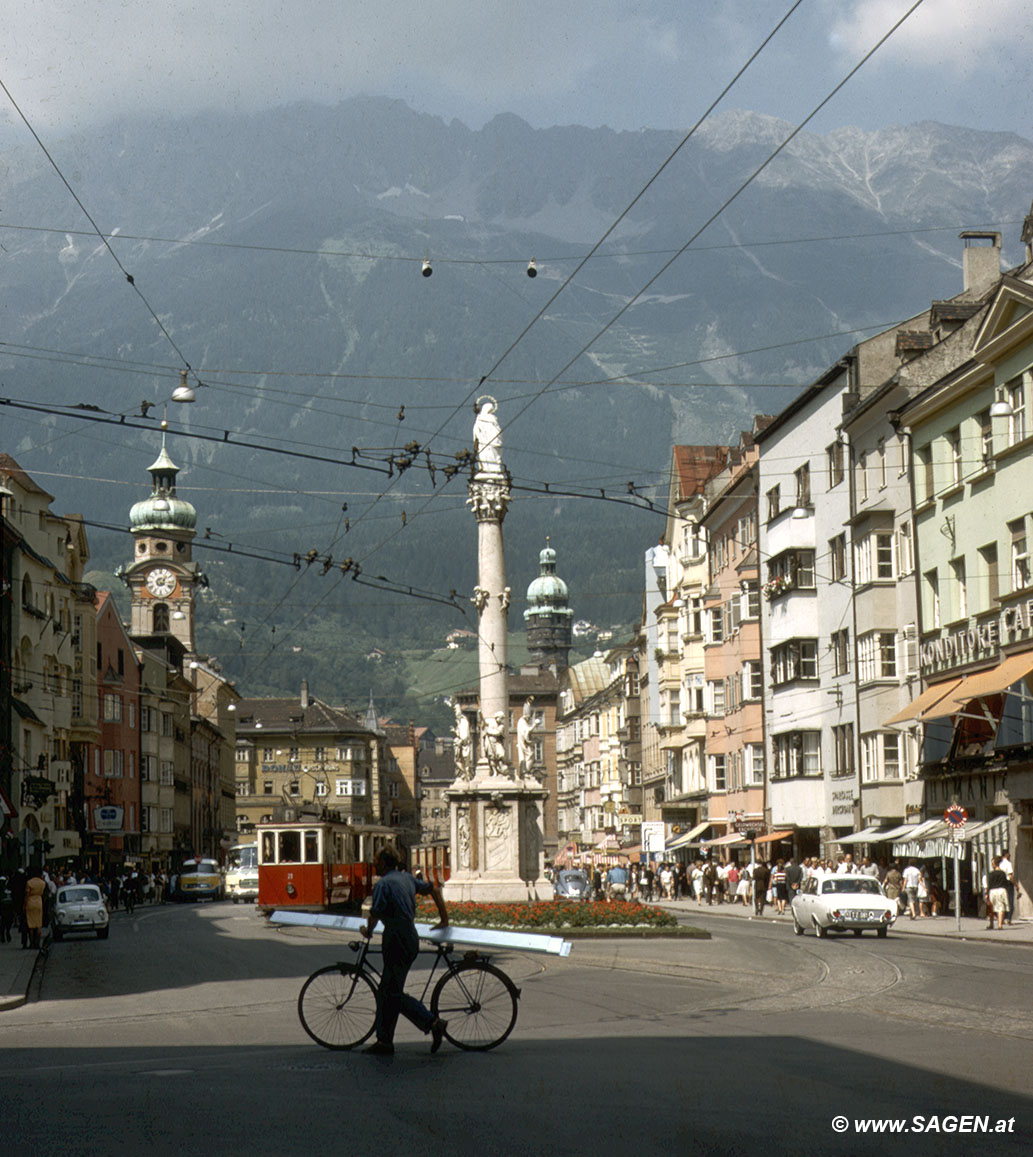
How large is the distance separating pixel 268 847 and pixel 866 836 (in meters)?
18.6

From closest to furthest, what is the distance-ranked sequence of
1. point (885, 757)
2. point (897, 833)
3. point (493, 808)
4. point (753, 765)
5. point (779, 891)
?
point (493, 808)
point (897, 833)
point (885, 757)
point (779, 891)
point (753, 765)

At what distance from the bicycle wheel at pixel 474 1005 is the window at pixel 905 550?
4119cm

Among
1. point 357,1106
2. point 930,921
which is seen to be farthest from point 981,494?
point 357,1106

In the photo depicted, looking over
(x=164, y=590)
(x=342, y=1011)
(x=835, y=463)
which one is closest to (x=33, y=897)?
(x=342, y=1011)

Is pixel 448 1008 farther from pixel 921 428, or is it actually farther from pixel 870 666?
pixel 870 666

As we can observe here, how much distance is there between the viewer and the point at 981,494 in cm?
4891

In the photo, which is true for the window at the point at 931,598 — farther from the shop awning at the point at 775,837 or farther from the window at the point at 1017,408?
the shop awning at the point at 775,837

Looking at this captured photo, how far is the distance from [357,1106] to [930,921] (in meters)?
37.8

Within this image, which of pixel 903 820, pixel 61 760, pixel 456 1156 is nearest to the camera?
pixel 456 1156

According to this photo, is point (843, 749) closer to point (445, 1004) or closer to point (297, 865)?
point (297, 865)

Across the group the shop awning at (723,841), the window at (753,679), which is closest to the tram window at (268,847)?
the shop awning at (723,841)

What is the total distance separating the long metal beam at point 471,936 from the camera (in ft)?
48.6

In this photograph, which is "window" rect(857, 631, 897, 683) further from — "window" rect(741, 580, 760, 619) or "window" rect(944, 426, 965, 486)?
"window" rect(741, 580, 760, 619)

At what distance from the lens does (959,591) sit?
167 ft
